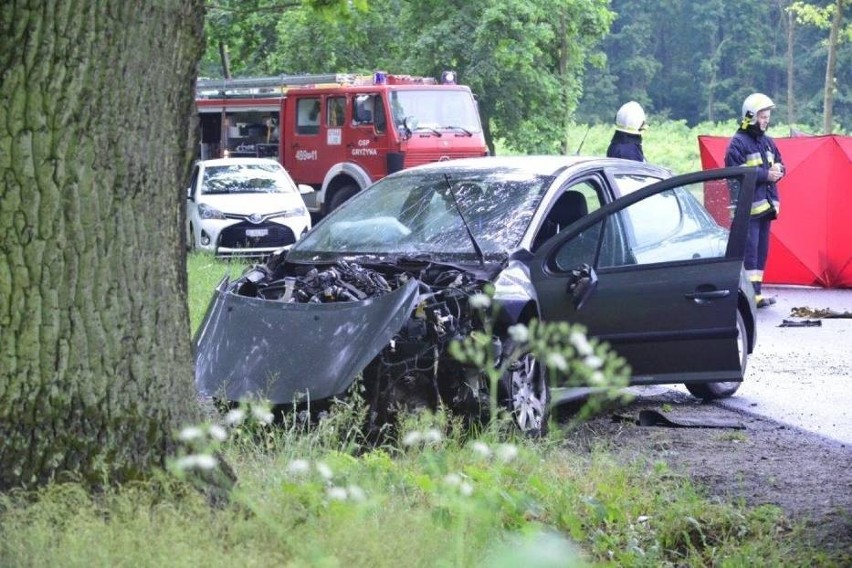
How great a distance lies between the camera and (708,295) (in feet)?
26.5

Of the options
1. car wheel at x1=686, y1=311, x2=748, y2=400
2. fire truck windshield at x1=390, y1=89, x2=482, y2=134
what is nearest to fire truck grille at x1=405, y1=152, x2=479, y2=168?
fire truck windshield at x1=390, y1=89, x2=482, y2=134

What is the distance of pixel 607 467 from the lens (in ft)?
21.3

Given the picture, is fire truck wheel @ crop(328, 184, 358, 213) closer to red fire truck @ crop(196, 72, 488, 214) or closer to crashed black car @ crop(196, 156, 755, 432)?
red fire truck @ crop(196, 72, 488, 214)

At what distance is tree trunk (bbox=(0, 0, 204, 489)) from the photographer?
480 centimetres

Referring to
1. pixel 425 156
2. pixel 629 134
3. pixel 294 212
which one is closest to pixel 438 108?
pixel 425 156

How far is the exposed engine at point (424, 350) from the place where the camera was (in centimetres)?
705

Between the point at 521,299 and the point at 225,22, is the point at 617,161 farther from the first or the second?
the point at 225,22

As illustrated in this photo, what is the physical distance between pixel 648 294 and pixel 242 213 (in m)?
13.1

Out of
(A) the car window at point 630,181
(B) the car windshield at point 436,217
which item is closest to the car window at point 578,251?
(B) the car windshield at point 436,217

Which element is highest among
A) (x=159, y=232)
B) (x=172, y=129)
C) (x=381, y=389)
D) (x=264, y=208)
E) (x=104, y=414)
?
(x=172, y=129)

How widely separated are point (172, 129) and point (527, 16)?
99.9 feet

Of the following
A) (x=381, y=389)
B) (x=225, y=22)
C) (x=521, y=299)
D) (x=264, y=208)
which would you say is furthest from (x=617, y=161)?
(x=225, y=22)

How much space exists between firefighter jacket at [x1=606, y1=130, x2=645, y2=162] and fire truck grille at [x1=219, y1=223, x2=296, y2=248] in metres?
7.76

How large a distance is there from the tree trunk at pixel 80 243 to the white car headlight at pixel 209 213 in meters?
15.7
